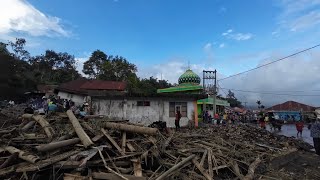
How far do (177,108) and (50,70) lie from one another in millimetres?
49346

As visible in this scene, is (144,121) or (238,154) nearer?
(238,154)

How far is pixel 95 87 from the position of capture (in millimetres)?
36156

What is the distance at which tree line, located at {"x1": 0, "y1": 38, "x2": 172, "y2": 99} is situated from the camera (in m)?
42.3

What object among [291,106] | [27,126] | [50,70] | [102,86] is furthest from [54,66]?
[27,126]

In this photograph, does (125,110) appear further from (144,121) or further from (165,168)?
(165,168)

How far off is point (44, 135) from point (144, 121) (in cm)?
1563

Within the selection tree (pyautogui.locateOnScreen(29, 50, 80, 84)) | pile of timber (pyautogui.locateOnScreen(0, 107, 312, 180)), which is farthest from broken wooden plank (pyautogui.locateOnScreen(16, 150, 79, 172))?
tree (pyautogui.locateOnScreen(29, 50, 80, 84))

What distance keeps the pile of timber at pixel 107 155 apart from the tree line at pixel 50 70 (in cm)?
3298

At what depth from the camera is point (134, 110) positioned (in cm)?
2573

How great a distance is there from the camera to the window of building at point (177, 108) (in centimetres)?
2640

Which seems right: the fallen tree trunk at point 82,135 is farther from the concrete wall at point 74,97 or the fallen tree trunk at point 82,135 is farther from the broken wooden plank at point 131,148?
the concrete wall at point 74,97

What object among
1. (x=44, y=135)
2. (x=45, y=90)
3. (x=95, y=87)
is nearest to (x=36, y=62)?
(x=45, y=90)

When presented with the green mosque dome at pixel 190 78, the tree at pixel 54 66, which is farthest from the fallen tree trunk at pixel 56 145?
the tree at pixel 54 66

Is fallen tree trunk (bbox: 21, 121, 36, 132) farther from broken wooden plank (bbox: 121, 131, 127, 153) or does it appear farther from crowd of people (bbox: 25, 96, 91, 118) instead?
broken wooden plank (bbox: 121, 131, 127, 153)
